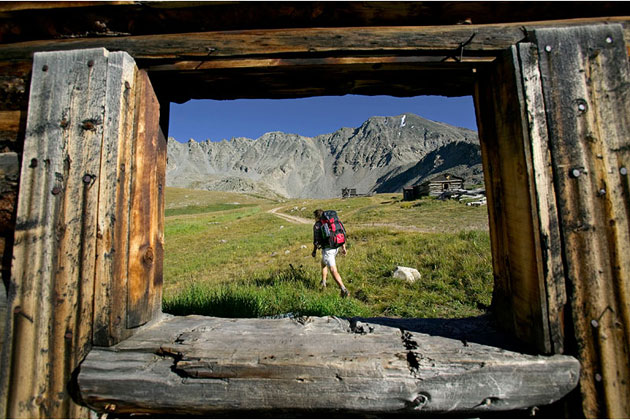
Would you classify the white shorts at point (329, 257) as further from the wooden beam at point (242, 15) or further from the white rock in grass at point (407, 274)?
the wooden beam at point (242, 15)

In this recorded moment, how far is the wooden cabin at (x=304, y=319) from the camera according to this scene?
4.33 ft

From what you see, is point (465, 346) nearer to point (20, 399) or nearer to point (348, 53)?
point (348, 53)

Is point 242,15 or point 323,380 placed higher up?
point 242,15

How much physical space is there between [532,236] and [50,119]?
8.53 feet

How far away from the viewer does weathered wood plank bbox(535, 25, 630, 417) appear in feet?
4.26

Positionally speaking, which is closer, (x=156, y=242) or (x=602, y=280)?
(x=602, y=280)

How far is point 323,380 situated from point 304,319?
53 centimetres

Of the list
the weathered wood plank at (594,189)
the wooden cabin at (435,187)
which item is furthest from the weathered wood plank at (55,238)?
the wooden cabin at (435,187)

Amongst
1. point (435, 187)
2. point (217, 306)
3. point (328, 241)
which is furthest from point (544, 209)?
point (435, 187)

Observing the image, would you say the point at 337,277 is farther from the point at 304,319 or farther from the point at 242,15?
the point at 242,15

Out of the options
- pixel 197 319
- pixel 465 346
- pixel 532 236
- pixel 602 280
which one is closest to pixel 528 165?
pixel 532 236

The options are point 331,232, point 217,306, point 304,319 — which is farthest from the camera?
point 331,232

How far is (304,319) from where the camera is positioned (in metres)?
1.83

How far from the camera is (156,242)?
1.83 meters
